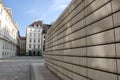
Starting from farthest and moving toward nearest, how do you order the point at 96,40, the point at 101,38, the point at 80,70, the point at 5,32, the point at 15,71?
the point at 5,32
the point at 15,71
the point at 80,70
the point at 96,40
the point at 101,38

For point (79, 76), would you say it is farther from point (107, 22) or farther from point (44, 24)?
point (44, 24)

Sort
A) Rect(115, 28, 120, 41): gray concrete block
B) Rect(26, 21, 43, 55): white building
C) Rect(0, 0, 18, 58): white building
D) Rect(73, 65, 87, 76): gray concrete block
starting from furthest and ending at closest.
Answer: Rect(26, 21, 43, 55): white building
Rect(0, 0, 18, 58): white building
Rect(73, 65, 87, 76): gray concrete block
Rect(115, 28, 120, 41): gray concrete block

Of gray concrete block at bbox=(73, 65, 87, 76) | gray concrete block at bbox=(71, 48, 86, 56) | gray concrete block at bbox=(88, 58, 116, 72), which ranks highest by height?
gray concrete block at bbox=(71, 48, 86, 56)

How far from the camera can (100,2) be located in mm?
2857

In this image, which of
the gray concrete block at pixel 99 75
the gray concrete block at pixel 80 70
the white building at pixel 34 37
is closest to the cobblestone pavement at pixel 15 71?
the gray concrete block at pixel 80 70

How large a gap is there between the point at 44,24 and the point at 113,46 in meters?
61.7

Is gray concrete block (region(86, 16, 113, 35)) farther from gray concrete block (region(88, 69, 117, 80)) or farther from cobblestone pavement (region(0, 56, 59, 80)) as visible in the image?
cobblestone pavement (region(0, 56, 59, 80))

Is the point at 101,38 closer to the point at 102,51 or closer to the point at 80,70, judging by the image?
the point at 102,51

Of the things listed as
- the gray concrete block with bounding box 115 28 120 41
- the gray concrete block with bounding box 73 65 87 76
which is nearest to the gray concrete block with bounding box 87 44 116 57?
the gray concrete block with bounding box 115 28 120 41

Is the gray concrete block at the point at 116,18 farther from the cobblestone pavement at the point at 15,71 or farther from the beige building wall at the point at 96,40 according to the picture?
the cobblestone pavement at the point at 15,71

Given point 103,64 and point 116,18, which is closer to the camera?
point 116,18

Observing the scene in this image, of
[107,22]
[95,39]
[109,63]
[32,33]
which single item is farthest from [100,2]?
[32,33]

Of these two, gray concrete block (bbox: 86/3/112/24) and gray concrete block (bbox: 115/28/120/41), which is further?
gray concrete block (bbox: 86/3/112/24)

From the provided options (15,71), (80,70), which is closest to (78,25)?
(80,70)
